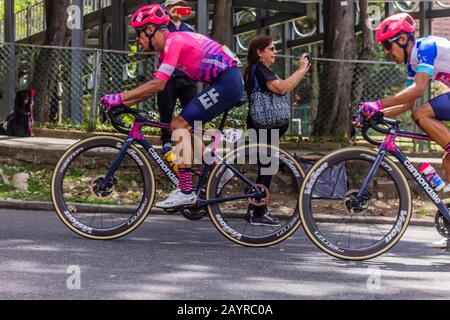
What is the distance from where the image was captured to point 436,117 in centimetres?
707

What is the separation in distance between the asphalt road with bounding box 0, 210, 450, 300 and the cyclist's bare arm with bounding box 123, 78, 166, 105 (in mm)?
1127

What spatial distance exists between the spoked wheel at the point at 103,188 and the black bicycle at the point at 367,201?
4.37ft

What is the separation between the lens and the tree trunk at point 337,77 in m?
14.7

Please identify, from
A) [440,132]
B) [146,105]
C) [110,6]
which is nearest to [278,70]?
[146,105]

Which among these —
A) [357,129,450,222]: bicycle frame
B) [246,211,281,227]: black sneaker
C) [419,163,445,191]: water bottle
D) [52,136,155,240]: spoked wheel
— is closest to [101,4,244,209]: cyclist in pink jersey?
[52,136,155,240]: spoked wheel

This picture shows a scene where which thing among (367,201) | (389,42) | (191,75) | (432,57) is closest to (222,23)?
(191,75)

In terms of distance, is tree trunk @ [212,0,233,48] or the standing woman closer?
the standing woman

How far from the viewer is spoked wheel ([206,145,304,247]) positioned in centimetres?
764

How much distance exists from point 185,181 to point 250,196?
1.79ft

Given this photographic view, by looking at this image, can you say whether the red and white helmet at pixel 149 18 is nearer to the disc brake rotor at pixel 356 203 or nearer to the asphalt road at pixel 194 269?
the asphalt road at pixel 194 269

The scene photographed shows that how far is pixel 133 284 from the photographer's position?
595 centimetres

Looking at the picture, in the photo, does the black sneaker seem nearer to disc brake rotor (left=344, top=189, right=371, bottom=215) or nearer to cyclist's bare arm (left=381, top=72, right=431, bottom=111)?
disc brake rotor (left=344, top=189, right=371, bottom=215)
